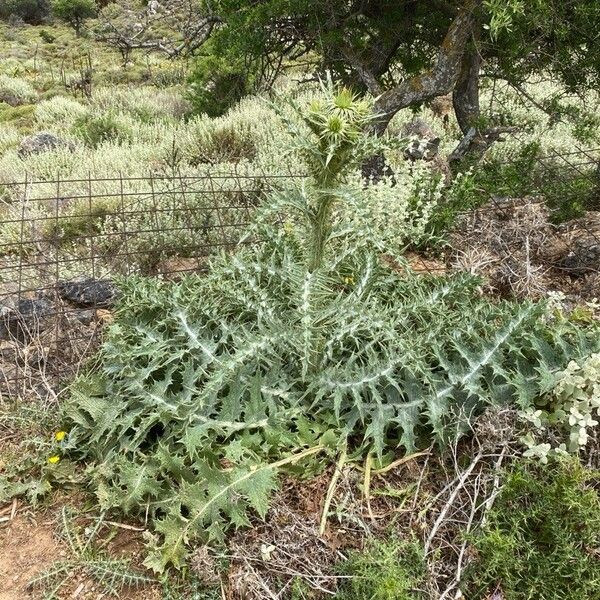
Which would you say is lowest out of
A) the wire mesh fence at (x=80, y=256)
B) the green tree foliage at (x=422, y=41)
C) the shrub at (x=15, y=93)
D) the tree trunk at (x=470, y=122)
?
the shrub at (x=15, y=93)

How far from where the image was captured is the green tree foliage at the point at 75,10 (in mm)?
27922

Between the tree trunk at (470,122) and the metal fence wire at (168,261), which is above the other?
the tree trunk at (470,122)

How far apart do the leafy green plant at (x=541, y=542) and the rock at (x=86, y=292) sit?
2.78 meters

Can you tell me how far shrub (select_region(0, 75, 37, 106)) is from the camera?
15.9m

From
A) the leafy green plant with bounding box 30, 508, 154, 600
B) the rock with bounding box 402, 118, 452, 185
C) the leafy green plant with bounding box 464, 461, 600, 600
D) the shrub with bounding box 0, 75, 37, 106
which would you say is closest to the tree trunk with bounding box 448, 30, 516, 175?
the rock with bounding box 402, 118, 452, 185

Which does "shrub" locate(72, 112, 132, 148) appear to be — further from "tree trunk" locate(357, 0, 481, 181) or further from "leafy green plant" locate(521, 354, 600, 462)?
"leafy green plant" locate(521, 354, 600, 462)

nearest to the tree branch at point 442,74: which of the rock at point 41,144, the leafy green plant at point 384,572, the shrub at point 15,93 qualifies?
the leafy green plant at point 384,572

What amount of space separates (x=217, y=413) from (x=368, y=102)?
1395 mm

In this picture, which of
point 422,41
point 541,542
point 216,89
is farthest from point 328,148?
point 216,89

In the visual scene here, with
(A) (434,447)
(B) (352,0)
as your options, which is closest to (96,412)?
(A) (434,447)

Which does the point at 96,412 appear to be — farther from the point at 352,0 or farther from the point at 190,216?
the point at 352,0

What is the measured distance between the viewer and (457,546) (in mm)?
2191

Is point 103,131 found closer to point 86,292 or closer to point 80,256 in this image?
point 80,256

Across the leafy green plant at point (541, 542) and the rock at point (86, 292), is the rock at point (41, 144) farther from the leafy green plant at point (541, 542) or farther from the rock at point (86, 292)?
the leafy green plant at point (541, 542)
